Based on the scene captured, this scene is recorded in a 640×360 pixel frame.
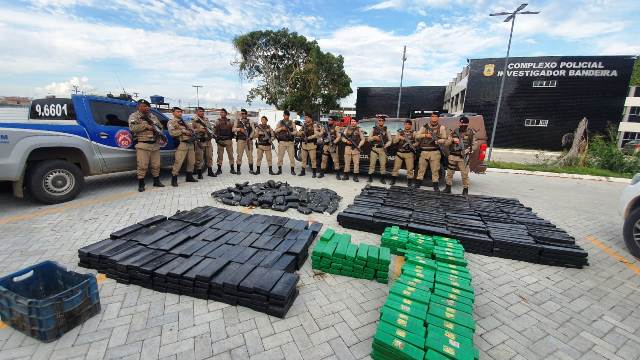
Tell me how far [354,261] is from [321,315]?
0.82 m

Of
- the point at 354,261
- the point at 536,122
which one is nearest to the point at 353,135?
the point at 354,261

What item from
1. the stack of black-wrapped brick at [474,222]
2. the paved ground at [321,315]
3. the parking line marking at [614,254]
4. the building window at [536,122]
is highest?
the building window at [536,122]

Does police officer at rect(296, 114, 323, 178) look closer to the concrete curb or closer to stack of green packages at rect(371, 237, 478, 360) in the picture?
stack of green packages at rect(371, 237, 478, 360)

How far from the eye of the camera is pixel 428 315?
2535 millimetres

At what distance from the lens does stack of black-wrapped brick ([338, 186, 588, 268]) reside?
13.2ft

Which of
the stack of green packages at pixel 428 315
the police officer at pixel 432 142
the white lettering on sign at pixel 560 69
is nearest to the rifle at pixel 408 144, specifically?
the police officer at pixel 432 142

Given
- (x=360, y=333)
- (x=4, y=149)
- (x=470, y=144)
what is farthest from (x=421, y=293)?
(x=4, y=149)

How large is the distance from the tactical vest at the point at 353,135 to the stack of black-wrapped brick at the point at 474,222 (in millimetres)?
1962

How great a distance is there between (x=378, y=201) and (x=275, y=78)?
1044 inches

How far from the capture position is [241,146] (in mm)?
8664

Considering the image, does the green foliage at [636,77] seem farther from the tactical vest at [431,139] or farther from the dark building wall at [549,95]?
the tactical vest at [431,139]

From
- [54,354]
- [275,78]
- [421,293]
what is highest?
[275,78]

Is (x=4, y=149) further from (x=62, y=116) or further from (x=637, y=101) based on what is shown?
(x=637, y=101)

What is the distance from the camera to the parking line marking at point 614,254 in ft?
13.3
